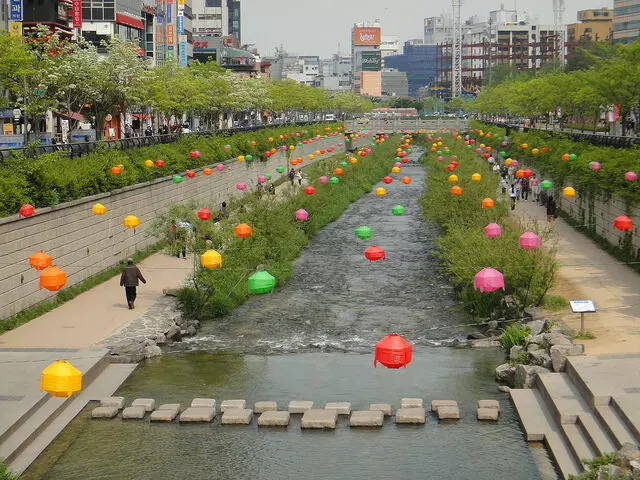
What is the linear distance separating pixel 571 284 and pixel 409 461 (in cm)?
1740

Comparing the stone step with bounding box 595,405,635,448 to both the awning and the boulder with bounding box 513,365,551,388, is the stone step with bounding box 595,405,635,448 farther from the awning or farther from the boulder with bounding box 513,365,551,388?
the awning

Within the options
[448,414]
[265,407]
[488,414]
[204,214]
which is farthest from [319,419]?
[204,214]

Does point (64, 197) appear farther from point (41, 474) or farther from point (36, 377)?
point (41, 474)

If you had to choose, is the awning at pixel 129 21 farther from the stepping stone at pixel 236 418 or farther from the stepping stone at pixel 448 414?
the stepping stone at pixel 448 414

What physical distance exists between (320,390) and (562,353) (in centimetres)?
590

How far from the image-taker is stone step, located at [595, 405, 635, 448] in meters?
21.0

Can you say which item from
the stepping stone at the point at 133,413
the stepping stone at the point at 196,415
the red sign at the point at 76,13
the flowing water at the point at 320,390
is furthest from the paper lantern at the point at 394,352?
the red sign at the point at 76,13

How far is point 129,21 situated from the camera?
10912 cm

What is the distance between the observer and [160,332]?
33125 millimetres

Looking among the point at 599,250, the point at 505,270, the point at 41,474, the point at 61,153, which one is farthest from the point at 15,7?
the point at 41,474

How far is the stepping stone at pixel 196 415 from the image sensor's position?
24969 mm

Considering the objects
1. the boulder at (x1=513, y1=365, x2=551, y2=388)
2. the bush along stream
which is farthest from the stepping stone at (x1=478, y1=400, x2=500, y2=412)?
the bush along stream

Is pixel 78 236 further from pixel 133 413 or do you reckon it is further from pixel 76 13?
pixel 76 13

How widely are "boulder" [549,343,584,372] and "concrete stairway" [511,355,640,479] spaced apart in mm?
257
